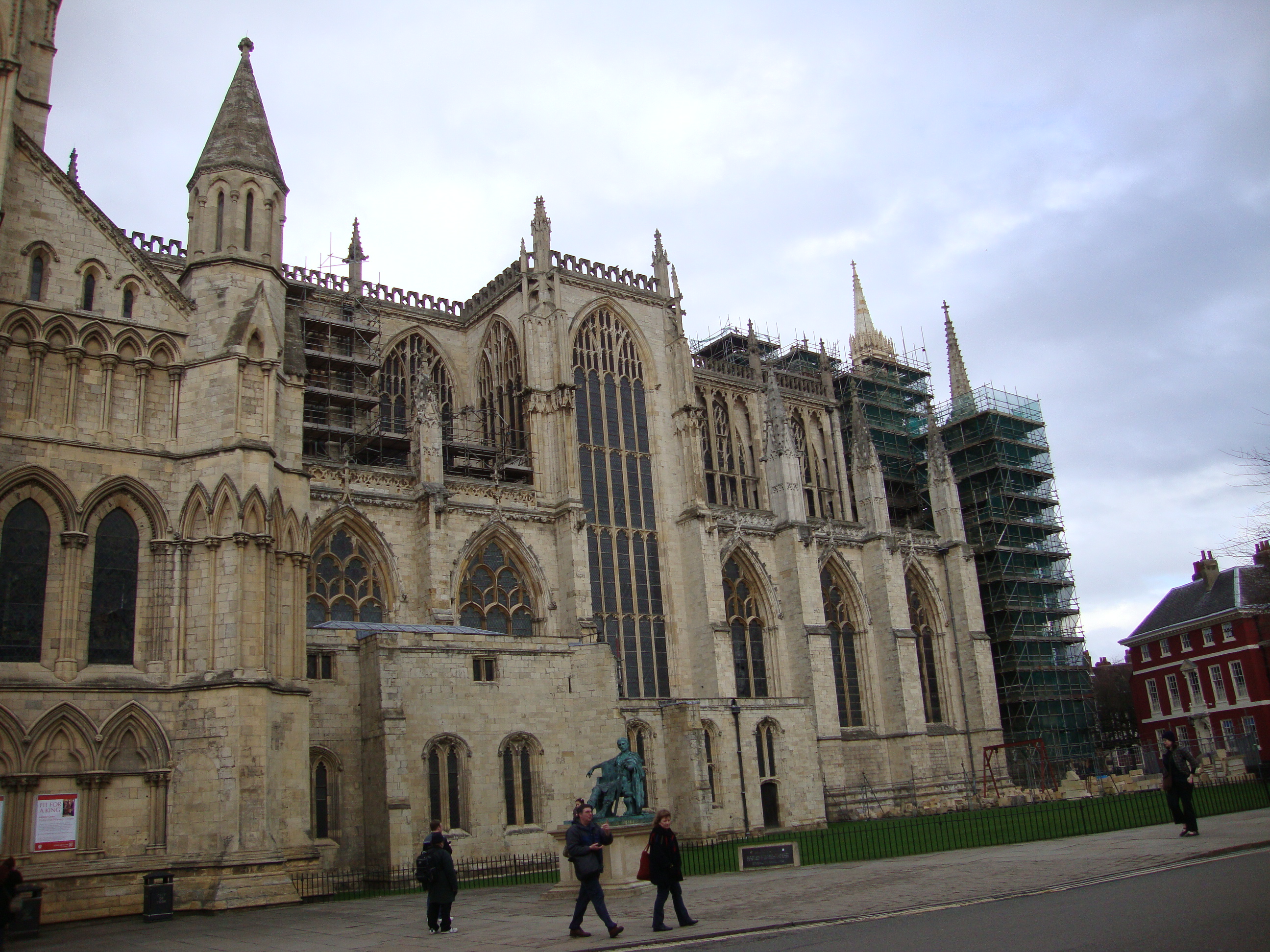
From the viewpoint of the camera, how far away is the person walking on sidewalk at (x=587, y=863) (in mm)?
12000

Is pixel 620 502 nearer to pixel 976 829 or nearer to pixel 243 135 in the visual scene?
pixel 976 829

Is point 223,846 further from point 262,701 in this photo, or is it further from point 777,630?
point 777,630

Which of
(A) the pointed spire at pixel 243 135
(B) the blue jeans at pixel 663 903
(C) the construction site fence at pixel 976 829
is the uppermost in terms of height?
(A) the pointed spire at pixel 243 135

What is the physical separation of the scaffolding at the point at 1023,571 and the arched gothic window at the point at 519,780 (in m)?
30.7

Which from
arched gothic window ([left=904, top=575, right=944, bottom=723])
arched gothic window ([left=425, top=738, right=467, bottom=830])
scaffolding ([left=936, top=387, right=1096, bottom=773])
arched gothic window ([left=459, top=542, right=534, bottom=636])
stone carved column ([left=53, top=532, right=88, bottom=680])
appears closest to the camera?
stone carved column ([left=53, top=532, right=88, bottom=680])

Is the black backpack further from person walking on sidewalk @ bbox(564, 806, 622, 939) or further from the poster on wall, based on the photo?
the poster on wall

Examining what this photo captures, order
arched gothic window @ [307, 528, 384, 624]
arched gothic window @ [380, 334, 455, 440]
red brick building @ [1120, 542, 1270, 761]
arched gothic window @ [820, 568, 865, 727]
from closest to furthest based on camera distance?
1. arched gothic window @ [307, 528, 384, 624]
2. arched gothic window @ [380, 334, 455, 440]
3. arched gothic window @ [820, 568, 865, 727]
4. red brick building @ [1120, 542, 1270, 761]

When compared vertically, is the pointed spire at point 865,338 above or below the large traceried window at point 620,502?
above

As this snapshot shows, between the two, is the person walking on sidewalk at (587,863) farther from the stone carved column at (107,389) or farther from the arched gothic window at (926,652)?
the arched gothic window at (926,652)

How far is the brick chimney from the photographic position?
5438cm

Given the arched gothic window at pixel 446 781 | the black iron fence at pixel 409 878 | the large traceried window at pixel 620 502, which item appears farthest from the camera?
the large traceried window at pixel 620 502

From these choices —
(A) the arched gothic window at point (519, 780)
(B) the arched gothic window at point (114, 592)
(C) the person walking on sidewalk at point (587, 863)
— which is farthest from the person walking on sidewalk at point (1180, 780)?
(B) the arched gothic window at point (114, 592)

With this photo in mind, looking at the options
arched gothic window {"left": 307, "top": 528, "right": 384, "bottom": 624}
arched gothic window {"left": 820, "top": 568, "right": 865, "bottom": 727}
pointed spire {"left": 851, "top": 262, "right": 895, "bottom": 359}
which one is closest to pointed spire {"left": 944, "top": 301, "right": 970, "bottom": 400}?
pointed spire {"left": 851, "top": 262, "right": 895, "bottom": 359}

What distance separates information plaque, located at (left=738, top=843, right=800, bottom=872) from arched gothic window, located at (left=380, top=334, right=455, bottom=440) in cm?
2321
